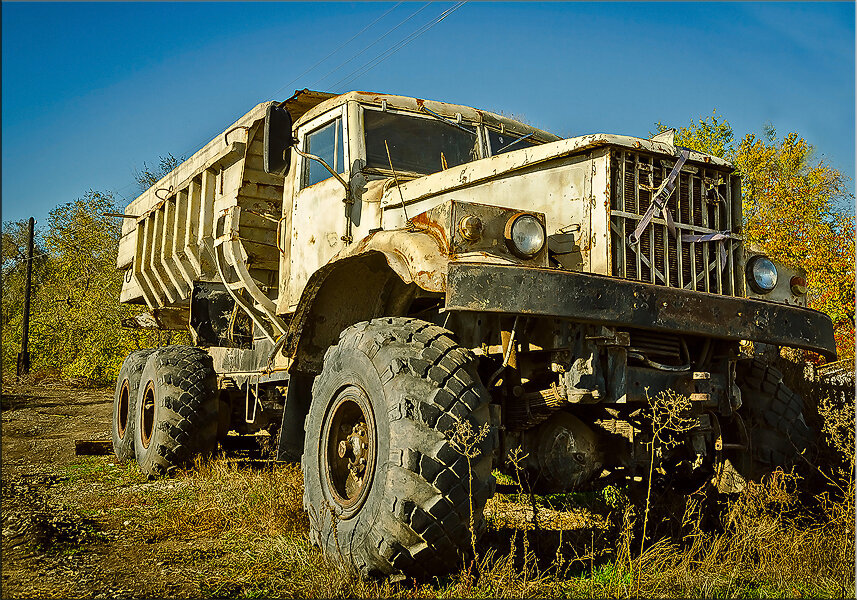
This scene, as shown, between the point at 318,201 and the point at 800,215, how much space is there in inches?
478

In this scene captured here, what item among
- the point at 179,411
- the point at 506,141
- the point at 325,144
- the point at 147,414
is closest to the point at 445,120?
the point at 506,141

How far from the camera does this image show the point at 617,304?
3744mm

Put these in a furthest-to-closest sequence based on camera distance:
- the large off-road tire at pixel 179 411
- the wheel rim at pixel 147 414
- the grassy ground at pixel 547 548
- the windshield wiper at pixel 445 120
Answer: the wheel rim at pixel 147 414, the large off-road tire at pixel 179 411, the windshield wiper at pixel 445 120, the grassy ground at pixel 547 548

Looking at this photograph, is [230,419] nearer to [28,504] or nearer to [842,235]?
[28,504]

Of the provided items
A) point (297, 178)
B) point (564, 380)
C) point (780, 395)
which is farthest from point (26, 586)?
Result: point (780, 395)

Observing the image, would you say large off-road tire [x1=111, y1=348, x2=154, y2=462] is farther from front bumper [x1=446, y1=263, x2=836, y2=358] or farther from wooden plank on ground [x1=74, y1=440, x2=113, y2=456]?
front bumper [x1=446, y1=263, x2=836, y2=358]

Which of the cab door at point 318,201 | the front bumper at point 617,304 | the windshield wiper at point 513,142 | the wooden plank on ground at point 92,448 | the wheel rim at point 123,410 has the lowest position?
the wooden plank on ground at point 92,448

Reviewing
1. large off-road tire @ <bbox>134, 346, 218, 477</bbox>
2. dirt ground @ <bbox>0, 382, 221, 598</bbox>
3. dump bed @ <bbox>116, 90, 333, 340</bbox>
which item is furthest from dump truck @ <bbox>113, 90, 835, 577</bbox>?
large off-road tire @ <bbox>134, 346, 218, 477</bbox>

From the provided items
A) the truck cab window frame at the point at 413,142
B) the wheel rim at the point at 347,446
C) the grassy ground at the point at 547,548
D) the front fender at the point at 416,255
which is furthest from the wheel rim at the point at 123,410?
the front fender at the point at 416,255

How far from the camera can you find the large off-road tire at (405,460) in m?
3.47

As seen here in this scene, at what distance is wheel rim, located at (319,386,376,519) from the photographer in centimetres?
394

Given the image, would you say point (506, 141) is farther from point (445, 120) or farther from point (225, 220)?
point (225, 220)

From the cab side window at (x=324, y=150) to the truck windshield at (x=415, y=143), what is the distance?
0.76ft

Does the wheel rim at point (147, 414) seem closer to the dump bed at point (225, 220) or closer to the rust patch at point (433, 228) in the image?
the dump bed at point (225, 220)
